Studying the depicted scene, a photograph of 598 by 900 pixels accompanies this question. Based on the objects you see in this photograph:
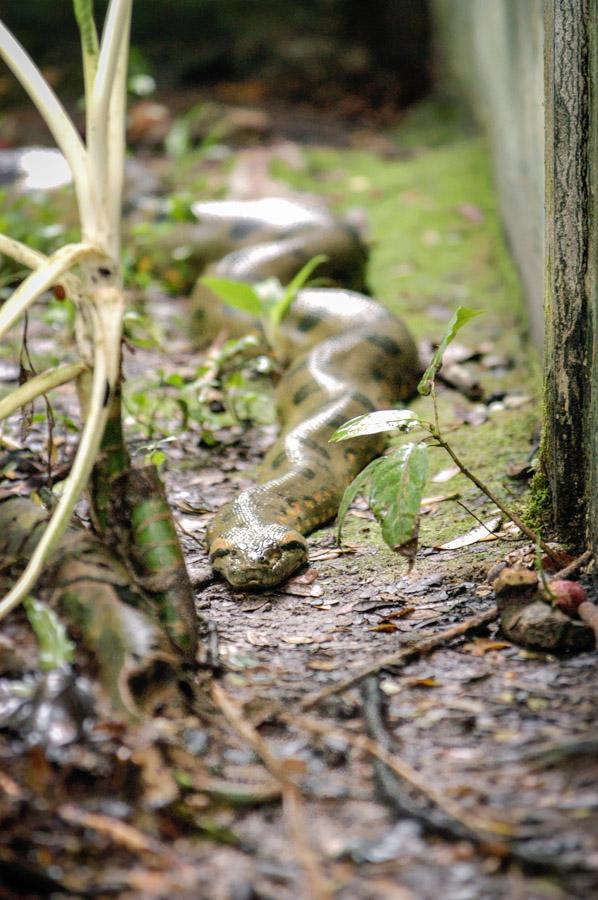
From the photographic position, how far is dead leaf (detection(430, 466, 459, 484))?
398cm

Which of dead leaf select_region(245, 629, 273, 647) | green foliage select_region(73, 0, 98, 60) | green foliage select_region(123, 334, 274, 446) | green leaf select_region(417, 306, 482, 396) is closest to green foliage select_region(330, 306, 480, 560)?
green leaf select_region(417, 306, 482, 396)

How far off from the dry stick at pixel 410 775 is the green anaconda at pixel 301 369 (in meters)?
1.08

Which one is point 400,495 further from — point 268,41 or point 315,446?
point 268,41

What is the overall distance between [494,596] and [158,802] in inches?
49.6

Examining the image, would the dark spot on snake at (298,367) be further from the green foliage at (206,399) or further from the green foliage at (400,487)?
the green foliage at (400,487)

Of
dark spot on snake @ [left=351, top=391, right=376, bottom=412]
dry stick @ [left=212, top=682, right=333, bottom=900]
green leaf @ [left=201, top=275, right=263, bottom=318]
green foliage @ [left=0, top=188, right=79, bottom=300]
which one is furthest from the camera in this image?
green foliage @ [left=0, top=188, right=79, bottom=300]

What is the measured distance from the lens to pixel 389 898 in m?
1.85

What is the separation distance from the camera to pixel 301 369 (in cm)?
490

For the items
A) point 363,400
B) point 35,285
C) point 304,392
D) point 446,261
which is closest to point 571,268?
point 35,285

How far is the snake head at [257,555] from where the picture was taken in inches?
130

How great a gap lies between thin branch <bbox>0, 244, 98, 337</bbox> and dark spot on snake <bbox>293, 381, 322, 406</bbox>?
2194mm

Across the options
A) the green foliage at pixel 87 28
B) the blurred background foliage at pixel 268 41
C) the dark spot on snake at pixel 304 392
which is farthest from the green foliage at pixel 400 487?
the blurred background foliage at pixel 268 41

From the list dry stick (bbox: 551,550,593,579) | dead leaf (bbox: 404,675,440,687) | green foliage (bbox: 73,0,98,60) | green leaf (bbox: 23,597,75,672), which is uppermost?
green foliage (bbox: 73,0,98,60)

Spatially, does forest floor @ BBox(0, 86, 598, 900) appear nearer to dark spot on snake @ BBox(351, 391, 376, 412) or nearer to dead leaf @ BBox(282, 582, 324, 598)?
dead leaf @ BBox(282, 582, 324, 598)
